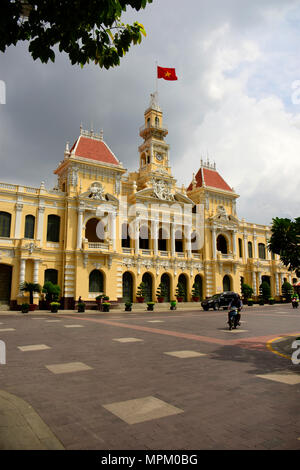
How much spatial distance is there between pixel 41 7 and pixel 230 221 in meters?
43.6

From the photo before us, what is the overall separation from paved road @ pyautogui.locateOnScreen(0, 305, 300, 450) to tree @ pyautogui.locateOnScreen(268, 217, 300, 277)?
2.82 m

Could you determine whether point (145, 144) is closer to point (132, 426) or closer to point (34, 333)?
point (34, 333)

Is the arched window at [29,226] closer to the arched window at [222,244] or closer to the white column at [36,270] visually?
the white column at [36,270]

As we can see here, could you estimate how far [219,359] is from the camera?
8.56 m

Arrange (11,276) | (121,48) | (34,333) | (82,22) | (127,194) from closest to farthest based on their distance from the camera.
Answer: (82,22) → (121,48) → (34,333) → (11,276) → (127,194)

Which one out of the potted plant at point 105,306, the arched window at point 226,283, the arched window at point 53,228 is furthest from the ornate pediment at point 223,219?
the arched window at point 53,228

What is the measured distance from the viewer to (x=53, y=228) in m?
34.2

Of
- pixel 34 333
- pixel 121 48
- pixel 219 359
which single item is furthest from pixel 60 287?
pixel 121 48

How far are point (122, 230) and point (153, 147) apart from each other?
43.7ft

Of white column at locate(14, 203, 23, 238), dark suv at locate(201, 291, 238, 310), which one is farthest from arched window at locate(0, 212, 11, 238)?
dark suv at locate(201, 291, 238, 310)

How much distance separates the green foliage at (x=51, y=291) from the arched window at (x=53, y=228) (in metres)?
5.19

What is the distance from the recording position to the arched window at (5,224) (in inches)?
1237

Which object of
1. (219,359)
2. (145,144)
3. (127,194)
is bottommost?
(219,359)

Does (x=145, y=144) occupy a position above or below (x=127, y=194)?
above
